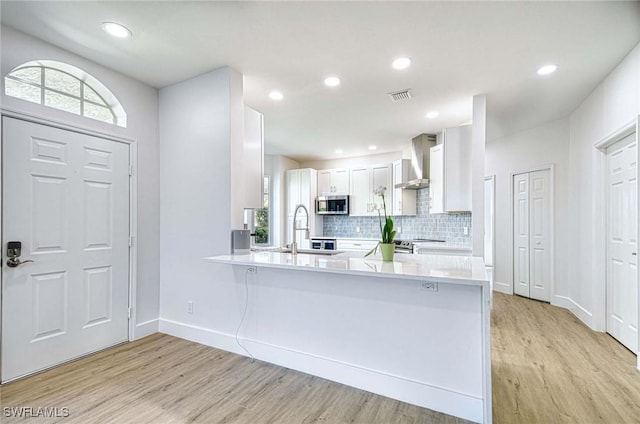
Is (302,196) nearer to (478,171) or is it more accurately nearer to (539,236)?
(478,171)

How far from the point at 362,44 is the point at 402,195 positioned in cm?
364

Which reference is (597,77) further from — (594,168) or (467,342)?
(467,342)


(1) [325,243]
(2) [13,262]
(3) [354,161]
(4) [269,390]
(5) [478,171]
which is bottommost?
(4) [269,390]

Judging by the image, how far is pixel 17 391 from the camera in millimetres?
2203

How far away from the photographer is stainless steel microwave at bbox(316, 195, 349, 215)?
6.45m

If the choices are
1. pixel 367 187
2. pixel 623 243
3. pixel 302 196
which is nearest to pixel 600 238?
pixel 623 243

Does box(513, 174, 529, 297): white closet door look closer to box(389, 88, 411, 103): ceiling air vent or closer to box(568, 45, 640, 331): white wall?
box(568, 45, 640, 331): white wall

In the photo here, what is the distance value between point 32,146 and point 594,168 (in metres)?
5.57

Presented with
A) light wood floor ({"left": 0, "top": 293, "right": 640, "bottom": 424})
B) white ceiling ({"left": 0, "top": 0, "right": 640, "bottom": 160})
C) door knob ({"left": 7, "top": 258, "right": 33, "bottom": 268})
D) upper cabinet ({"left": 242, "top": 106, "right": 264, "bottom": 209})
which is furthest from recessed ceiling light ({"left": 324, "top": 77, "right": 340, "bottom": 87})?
door knob ({"left": 7, "top": 258, "right": 33, "bottom": 268})

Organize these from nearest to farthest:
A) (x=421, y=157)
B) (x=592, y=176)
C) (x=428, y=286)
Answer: (x=428, y=286)
(x=592, y=176)
(x=421, y=157)

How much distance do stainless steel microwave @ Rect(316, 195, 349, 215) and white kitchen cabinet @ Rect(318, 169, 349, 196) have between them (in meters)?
0.17

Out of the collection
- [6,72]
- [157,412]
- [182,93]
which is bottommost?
→ [157,412]

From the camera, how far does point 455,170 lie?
13.4ft

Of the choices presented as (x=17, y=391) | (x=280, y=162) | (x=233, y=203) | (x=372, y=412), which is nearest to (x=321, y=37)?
(x=233, y=203)
